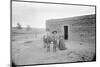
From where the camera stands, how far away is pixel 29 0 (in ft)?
6.59

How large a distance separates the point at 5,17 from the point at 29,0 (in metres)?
0.40

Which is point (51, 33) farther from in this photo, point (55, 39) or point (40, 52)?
point (40, 52)

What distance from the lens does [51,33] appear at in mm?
2104

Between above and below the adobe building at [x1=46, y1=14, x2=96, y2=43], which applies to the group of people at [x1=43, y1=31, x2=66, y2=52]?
below

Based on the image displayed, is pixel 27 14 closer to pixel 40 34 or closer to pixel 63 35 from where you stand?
pixel 40 34

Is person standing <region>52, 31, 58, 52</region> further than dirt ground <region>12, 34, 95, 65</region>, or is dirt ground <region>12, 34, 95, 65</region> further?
person standing <region>52, 31, 58, 52</region>

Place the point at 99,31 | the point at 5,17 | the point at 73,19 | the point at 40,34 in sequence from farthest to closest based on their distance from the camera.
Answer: the point at 99,31 → the point at 73,19 → the point at 40,34 → the point at 5,17

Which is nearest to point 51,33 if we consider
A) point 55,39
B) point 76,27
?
point 55,39

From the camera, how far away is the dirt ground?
1.95 metres

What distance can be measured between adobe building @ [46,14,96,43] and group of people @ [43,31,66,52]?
61 mm

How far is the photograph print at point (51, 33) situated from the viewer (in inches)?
77.0

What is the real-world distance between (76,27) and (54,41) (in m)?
0.40

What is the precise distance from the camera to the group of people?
208cm

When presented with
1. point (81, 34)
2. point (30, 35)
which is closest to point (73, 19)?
point (81, 34)
